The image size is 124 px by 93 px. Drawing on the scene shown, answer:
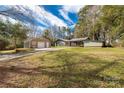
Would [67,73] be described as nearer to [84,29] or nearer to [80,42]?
[80,42]

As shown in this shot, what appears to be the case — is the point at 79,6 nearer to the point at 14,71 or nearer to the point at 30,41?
the point at 30,41

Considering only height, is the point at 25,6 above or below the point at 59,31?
above

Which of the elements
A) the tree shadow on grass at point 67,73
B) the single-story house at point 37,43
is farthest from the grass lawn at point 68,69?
the single-story house at point 37,43

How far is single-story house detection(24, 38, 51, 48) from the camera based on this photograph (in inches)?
139

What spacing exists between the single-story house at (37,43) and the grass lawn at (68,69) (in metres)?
0.15

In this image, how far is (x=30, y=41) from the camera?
11.6ft

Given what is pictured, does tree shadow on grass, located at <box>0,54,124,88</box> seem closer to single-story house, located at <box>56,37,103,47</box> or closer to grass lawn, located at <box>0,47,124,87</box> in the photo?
grass lawn, located at <box>0,47,124,87</box>

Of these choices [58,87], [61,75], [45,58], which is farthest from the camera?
[45,58]

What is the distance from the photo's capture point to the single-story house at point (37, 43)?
11.6 ft

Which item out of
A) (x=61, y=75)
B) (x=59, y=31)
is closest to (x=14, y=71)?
(x=61, y=75)

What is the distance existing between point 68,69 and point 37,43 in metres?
0.73

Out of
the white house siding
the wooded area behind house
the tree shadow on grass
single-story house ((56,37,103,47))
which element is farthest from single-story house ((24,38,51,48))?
the white house siding

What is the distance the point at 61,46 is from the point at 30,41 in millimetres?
552

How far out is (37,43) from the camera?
359 cm
